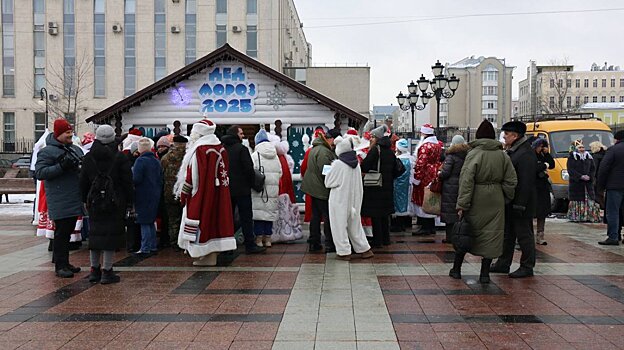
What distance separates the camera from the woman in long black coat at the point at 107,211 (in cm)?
689

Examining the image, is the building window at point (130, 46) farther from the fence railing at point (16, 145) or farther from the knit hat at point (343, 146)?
the knit hat at point (343, 146)

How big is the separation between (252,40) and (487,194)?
4399 cm

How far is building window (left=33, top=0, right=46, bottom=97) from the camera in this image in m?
49.5

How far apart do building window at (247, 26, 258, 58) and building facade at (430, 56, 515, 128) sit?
44335 millimetres

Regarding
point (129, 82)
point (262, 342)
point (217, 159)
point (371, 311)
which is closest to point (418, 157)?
point (217, 159)

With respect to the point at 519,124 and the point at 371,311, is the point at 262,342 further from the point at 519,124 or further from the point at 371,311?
the point at 519,124

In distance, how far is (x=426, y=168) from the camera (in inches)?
426

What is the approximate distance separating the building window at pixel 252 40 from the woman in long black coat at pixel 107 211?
42.6 m

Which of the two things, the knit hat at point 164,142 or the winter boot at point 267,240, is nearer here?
the winter boot at point 267,240

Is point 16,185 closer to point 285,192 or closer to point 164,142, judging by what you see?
point 164,142

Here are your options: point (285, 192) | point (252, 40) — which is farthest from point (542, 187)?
point (252, 40)

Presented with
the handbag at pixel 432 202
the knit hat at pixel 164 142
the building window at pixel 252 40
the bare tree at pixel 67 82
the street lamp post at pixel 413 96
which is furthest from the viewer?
the building window at pixel 252 40

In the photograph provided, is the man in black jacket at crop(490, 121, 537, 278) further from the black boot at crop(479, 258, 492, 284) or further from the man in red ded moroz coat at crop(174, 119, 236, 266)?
the man in red ded moroz coat at crop(174, 119, 236, 266)

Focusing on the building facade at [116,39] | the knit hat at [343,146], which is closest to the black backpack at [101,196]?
the knit hat at [343,146]
